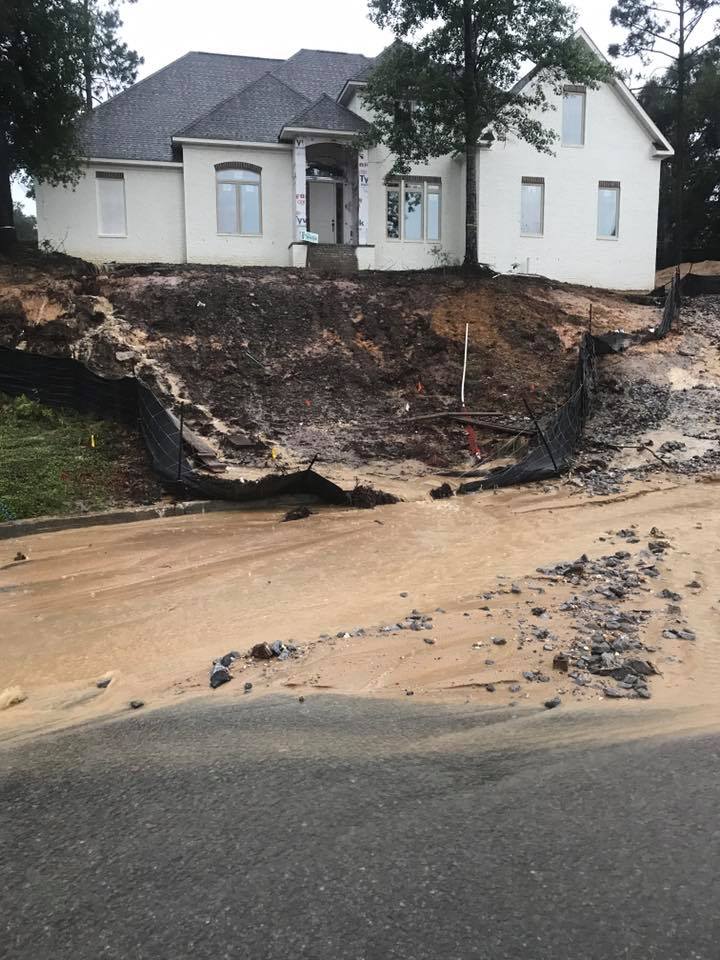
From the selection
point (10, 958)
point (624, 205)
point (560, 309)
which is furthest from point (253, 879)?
point (624, 205)

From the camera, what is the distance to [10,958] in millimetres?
2939

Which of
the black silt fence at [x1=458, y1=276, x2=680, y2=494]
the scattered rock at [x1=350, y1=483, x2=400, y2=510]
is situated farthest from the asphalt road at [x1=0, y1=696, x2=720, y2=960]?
the black silt fence at [x1=458, y1=276, x2=680, y2=494]

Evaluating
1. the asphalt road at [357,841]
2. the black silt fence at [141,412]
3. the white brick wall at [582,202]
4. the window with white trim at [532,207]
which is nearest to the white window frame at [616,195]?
the white brick wall at [582,202]

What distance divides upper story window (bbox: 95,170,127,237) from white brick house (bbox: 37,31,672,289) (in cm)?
4

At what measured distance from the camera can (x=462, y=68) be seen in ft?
76.1

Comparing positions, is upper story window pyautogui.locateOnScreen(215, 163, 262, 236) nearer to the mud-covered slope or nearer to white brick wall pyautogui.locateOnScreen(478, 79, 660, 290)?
the mud-covered slope

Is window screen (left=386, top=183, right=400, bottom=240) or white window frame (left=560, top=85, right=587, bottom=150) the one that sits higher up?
white window frame (left=560, top=85, right=587, bottom=150)

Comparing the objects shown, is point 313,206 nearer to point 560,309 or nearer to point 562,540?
point 560,309

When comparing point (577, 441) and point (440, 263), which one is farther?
point (440, 263)

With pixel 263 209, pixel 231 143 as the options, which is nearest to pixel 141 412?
pixel 263 209

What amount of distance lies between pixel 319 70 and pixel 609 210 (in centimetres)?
1306

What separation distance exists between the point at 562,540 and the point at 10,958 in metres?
8.02

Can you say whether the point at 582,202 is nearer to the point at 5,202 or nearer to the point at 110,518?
the point at 5,202

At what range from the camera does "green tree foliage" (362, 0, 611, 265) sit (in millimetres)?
22203
